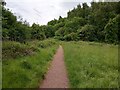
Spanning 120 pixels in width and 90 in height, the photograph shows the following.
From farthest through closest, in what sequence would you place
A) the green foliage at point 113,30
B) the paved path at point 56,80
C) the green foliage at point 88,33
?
1. the green foliage at point 88,33
2. the green foliage at point 113,30
3. the paved path at point 56,80

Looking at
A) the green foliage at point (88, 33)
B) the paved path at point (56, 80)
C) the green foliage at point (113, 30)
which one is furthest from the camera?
the green foliage at point (88, 33)

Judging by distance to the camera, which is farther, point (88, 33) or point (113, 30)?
point (88, 33)

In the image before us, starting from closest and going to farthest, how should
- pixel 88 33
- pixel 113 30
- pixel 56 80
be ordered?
pixel 56 80, pixel 113 30, pixel 88 33

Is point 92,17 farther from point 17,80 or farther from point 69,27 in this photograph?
point 17,80

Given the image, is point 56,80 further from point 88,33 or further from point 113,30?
point 88,33

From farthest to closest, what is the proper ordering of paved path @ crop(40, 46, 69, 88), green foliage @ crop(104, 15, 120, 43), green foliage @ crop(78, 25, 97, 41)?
green foliage @ crop(78, 25, 97, 41), green foliage @ crop(104, 15, 120, 43), paved path @ crop(40, 46, 69, 88)

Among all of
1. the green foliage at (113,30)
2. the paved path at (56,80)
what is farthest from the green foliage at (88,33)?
the paved path at (56,80)

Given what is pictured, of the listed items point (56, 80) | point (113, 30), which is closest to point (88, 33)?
point (113, 30)

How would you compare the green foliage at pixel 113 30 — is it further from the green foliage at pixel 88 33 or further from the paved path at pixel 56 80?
the paved path at pixel 56 80

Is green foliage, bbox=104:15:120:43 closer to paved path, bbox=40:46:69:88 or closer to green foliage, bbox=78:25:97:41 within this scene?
green foliage, bbox=78:25:97:41

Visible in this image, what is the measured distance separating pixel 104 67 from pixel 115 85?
16.6 feet

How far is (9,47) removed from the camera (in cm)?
1936

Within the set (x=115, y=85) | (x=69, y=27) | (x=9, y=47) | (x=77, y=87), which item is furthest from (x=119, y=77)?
(x=69, y=27)

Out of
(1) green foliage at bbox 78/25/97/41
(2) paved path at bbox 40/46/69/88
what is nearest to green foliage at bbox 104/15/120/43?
(1) green foliage at bbox 78/25/97/41
